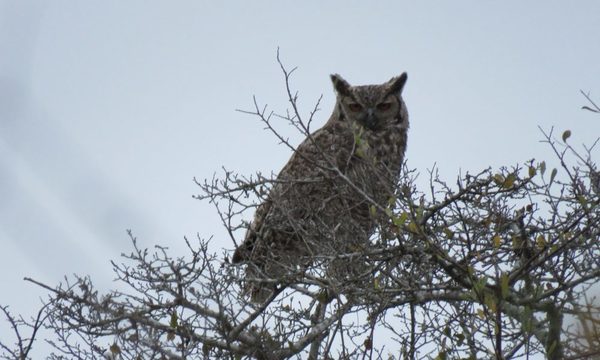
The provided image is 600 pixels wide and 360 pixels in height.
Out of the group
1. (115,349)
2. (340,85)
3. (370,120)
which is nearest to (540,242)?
(115,349)

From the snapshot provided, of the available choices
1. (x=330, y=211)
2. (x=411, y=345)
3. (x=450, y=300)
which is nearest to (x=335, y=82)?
(x=330, y=211)

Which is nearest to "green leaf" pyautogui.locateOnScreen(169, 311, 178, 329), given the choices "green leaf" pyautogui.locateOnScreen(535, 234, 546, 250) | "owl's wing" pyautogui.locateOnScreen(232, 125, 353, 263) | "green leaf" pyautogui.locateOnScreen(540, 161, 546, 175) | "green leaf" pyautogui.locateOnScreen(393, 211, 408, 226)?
"green leaf" pyautogui.locateOnScreen(393, 211, 408, 226)

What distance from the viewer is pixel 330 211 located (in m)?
6.65

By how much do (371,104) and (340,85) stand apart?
17.7 inches

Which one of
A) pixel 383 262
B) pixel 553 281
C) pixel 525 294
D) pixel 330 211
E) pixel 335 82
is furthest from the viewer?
pixel 335 82

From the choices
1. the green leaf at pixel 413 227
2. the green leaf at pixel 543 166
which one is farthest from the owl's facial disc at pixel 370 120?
the green leaf at pixel 413 227

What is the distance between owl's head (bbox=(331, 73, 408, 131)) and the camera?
973 centimetres

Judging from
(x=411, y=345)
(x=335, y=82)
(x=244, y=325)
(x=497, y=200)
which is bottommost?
(x=411, y=345)

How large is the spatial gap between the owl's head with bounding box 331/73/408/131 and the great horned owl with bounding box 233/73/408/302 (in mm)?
11

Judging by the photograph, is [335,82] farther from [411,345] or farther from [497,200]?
[411,345]

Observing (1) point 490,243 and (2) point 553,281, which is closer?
(2) point 553,281

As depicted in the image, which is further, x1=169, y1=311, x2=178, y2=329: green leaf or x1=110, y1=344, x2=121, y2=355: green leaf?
x1=169, y1=311, x2=178, y2=329: green leaf

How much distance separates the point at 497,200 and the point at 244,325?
1811 millimetres

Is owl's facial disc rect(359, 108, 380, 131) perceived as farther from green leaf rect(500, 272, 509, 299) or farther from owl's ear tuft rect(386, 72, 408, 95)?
green leaf rect(500, 272, 509, 299)
